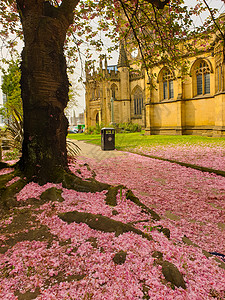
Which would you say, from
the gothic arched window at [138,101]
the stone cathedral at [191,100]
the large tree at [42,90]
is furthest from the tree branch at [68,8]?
the gothic arched window at [138,101]

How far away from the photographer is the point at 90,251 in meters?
2.08

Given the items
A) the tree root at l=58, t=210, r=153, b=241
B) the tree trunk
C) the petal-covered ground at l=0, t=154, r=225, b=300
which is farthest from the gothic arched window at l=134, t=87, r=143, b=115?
the tree root at l=58, t=210, r=153, b=241

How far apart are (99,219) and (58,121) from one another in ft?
7.25

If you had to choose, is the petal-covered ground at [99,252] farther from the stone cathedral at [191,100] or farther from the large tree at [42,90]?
the stone cathedral at [191,100]

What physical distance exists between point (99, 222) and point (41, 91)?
259cm

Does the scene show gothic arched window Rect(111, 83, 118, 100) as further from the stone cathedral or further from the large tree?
the large tree

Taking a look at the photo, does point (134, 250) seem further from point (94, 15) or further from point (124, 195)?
point (94, 15)

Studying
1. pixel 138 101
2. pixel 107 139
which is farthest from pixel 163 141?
pixel 138 101

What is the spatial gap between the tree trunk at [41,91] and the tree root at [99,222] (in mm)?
1207

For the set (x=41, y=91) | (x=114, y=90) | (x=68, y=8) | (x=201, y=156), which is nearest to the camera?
(x=41, y=91)

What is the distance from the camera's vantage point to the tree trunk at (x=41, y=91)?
375 centimetres

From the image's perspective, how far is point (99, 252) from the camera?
206cm

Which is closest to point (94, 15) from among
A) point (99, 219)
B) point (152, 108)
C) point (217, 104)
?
point (99, 219)

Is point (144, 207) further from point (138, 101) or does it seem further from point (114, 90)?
point (114, 90)
